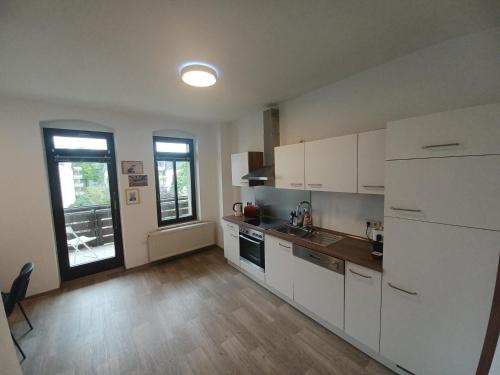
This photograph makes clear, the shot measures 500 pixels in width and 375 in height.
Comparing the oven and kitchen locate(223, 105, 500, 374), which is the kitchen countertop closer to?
kitchen locate(223, 105, 500, 374)

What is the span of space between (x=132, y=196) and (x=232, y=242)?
1.85 meters

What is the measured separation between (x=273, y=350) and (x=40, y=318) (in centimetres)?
264

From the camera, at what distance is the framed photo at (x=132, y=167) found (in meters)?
3.19

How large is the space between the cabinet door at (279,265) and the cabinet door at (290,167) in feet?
2.31

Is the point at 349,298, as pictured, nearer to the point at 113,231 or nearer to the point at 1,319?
the point at 1,319

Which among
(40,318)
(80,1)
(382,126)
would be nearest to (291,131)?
(382,126)

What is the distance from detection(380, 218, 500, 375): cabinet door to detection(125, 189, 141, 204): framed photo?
3483mm

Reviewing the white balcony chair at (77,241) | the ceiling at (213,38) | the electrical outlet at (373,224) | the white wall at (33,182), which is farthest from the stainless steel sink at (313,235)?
the white balcony chair at (77,241)

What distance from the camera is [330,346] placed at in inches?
71.6

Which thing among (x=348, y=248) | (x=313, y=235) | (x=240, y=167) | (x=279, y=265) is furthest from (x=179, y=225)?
(x=348, y=248)

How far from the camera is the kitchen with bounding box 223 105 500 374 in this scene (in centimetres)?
113

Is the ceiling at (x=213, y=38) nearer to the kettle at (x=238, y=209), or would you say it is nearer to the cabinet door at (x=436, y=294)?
the cabinet door at (x=436, y=294)

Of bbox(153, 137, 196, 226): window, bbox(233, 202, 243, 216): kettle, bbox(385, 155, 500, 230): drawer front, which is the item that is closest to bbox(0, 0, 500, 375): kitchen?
bbox(385, 155, 500, 230): drawer front

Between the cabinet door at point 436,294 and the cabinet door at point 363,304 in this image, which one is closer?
the cabinet door at point 436,294
